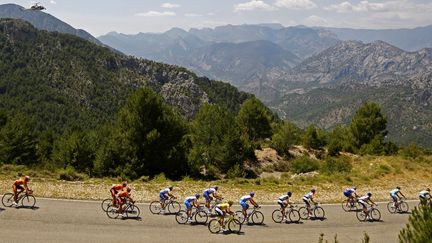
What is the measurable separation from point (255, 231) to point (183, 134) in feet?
64.7

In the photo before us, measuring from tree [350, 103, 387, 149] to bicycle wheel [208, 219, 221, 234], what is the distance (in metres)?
46.0

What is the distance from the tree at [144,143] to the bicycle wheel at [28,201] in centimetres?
1117

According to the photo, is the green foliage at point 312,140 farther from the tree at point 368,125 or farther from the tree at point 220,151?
the tree at point 220,151

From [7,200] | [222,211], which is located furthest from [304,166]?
[7,200]

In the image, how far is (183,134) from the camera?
3856cm

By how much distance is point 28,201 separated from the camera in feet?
71.8

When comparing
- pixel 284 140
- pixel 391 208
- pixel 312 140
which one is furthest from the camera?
pixel 312 140

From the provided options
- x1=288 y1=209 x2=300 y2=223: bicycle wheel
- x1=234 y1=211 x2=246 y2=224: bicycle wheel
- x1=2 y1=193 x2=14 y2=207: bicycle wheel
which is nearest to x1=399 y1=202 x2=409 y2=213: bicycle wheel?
x1=288 y1=209 x2=300 y2=223: bicycle wheel

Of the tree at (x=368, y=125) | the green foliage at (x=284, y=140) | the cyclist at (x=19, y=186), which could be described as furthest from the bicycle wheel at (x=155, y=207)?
the tree at (x=368, y=125)

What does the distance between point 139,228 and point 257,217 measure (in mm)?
6232

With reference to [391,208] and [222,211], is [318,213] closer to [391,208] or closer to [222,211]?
[391,208]

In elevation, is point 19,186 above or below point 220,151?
above

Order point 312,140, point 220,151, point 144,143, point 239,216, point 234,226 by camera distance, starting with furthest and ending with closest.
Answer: point 312,140 → point 220,151 → point 144,143 → point 239,216 → point 234,226

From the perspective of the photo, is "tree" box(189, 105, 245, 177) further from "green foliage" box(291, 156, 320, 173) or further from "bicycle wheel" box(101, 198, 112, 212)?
"bicycle wheel" box(101, 198, 112, 212)
